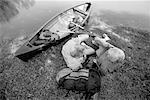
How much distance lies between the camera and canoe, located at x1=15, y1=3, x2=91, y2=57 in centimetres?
481

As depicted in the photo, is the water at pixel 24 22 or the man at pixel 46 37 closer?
the man at pixel 46 37

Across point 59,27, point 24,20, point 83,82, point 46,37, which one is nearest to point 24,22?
point 24,20

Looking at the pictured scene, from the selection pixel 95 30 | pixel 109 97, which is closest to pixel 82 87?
pixel 109 97

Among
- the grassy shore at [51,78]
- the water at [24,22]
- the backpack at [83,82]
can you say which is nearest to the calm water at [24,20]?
the water at [24,22]

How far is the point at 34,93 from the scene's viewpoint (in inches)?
164

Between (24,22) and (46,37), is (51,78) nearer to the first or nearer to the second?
(46,37)

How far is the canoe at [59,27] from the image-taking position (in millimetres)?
4806

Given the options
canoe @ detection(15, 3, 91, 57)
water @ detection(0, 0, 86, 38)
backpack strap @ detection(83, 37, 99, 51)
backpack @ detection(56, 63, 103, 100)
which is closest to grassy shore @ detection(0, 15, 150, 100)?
backpack @ detection(56, 63, 103, 100)

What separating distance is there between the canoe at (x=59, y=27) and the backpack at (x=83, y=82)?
5.68 ft

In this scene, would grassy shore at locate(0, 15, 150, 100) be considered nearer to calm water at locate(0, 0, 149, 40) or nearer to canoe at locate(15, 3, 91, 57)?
canoe at locate(15, 3, 91, 57)

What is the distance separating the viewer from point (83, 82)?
12.8 feet

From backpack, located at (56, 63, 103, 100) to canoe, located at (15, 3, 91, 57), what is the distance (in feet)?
5.68

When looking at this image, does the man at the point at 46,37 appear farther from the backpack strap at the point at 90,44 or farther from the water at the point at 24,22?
the water at the point at 24,22

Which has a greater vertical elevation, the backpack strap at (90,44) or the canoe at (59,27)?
the canoe at (59,27)
